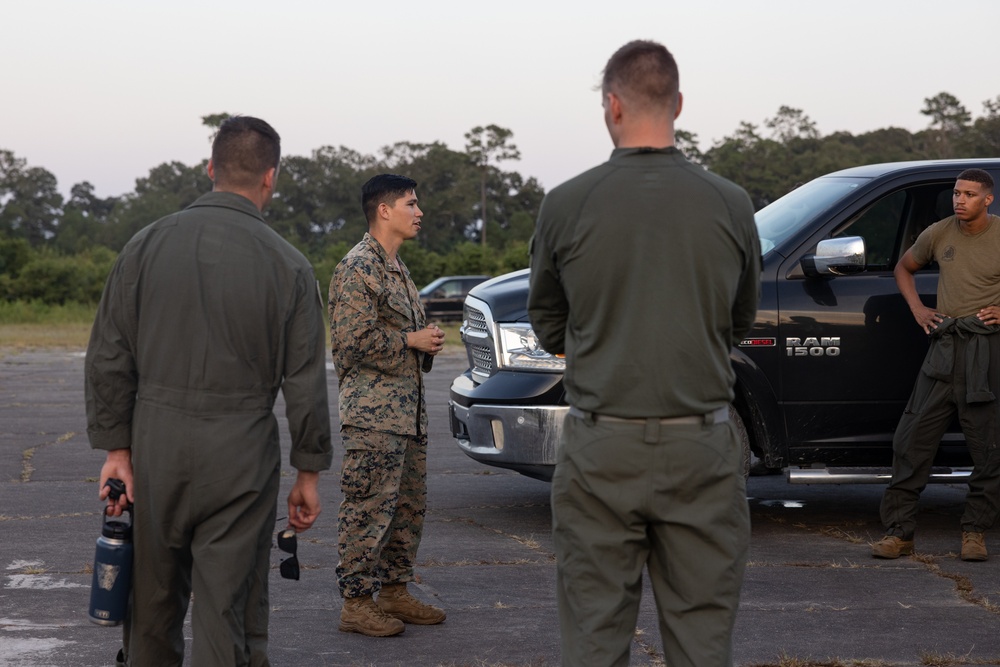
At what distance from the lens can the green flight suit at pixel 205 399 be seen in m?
3.57

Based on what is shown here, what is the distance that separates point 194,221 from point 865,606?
369 cm

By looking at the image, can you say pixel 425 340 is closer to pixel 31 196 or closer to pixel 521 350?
pixel 521 350

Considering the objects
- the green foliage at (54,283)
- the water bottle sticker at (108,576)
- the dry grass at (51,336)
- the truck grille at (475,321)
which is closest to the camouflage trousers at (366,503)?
the water bottle sticker at (108,576)

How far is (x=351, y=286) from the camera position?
5402 millimetres

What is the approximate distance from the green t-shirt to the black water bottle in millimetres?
4694

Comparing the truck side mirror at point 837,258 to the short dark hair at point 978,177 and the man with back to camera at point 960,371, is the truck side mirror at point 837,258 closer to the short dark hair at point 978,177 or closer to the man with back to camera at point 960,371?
the man with back to camera at point 960,371

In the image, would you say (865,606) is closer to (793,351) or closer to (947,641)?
(947,641)

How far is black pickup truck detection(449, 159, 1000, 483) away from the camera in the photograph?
712 centimetres

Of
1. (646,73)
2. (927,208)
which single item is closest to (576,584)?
(646,73)

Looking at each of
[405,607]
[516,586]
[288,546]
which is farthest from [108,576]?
[516,586]

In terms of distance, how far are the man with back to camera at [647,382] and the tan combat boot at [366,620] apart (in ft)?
7.17

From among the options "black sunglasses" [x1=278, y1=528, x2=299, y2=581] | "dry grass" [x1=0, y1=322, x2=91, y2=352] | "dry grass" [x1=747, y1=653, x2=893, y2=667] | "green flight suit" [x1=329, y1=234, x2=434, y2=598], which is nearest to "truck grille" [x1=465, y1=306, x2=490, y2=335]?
"green flight suit" [x1=329, y1=234, x2=434, y2=598]

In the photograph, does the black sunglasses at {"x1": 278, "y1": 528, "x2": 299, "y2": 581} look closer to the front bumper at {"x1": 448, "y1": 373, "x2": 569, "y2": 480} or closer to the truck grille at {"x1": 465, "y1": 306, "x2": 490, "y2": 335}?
the front bumper at {"x1": 448, "y1": 373, "x2": 569, "y2": 480}

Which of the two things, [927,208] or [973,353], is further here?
[927,208]
